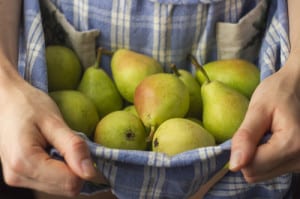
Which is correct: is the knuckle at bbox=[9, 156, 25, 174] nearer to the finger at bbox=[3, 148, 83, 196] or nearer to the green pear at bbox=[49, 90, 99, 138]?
the finger at bbox=[3, 148, 83, 196]

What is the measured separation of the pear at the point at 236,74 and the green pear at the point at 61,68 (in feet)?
0.48

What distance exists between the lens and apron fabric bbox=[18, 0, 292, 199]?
1.98 ft

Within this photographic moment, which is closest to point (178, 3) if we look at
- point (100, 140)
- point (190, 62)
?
point (190, 62)

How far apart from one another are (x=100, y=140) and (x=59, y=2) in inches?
7.9

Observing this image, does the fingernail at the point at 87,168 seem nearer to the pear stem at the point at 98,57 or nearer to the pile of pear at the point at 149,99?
the pile of pear at the point at 149,99

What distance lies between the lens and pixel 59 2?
0.68m

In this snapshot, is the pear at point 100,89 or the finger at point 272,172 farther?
the pear at point 100,89

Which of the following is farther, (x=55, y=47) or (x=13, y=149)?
(x=55, y=47)

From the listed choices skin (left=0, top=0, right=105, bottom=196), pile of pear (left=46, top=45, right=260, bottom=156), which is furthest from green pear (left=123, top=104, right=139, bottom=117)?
skin (left=0, top=0, right=105, bottom=196)

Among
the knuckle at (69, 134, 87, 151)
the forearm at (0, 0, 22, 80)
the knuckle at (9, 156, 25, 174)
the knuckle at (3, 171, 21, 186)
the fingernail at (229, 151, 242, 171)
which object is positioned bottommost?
the knuckle at (3, 171, 21, 186)

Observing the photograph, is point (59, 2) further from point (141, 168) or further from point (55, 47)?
point (141, 168)

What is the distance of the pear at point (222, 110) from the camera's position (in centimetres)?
58

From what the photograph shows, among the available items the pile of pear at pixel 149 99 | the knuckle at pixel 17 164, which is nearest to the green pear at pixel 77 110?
the pile of pear at pixel 149 99

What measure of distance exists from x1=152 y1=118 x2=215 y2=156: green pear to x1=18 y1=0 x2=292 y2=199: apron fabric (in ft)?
0.19
